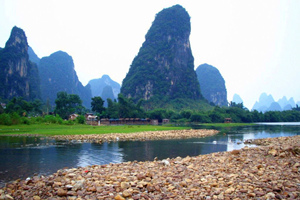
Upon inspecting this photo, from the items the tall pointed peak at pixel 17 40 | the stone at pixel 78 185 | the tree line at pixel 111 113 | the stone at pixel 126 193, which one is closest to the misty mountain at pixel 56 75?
the tall pointed peak at pixel 17 40

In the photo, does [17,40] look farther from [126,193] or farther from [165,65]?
[126,193]

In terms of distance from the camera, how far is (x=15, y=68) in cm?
11012

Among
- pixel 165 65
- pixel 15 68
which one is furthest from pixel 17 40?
pixel 165 65

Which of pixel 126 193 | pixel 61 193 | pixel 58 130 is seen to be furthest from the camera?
pixel 58 130

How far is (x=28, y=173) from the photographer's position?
10125 mm

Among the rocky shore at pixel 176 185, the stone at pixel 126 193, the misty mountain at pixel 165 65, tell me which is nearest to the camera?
the stone at pixel 126 193

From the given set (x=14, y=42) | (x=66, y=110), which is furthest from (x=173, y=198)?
(x=14, y=42)

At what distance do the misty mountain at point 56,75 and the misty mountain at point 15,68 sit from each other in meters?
55.9

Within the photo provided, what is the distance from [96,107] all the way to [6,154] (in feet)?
173

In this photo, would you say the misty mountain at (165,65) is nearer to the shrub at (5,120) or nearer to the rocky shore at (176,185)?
the shrub at (5,120)

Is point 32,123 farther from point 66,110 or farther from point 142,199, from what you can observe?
point 142,199

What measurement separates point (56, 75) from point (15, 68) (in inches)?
2936

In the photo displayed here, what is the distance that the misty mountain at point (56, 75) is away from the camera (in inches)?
6973

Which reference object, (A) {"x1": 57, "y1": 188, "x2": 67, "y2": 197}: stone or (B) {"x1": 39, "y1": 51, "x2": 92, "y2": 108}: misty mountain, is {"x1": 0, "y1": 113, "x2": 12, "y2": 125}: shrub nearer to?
(A) {"x1": 57, "y1": 188, "x2": 67, "y2": 197}: stone
